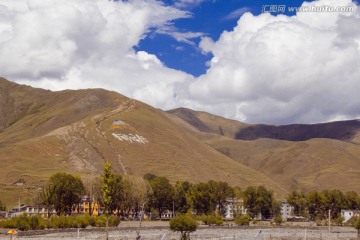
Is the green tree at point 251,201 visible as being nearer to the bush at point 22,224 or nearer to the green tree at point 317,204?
the green tree at point 317,204

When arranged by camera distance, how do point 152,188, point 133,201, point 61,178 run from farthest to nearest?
point 152,188
point 133,201
point 61,178

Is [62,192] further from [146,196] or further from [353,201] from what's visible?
[353,201]

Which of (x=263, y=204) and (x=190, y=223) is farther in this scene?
(x=263, y=204)

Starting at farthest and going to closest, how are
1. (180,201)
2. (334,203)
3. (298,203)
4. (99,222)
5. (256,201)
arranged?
(298,203)
(334,203)
(256,201)
(180,201)
(99,222)

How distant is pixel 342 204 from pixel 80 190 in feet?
289

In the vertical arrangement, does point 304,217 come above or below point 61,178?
below

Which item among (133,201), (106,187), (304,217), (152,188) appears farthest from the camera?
(304,217)

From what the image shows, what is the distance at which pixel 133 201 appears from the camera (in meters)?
148

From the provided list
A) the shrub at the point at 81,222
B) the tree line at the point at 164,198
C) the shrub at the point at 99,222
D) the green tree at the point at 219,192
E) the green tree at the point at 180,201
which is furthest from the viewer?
the green tree at the point at 219,192

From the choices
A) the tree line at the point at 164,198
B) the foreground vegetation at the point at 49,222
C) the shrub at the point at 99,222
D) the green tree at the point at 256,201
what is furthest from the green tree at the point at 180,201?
the shrub at the point at 99,222

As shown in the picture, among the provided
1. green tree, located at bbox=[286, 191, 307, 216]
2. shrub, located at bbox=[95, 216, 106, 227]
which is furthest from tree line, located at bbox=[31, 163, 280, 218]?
shrub, located at bbox=[95, 216, 106, 227]

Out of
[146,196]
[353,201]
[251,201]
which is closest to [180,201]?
[146,196]

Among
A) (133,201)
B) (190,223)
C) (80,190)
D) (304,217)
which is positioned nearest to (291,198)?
(304,217)

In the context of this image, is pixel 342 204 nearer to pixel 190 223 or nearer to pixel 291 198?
pixel 291 198
